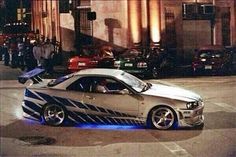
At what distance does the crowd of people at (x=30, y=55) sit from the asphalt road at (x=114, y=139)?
7.37 meters

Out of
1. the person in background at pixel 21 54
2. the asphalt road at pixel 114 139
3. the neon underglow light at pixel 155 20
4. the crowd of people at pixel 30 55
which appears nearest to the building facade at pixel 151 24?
the neon underglow light at pixel 155 20

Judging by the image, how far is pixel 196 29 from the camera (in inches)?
1071

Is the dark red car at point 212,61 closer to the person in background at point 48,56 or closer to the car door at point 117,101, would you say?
the person in background at point 48,56

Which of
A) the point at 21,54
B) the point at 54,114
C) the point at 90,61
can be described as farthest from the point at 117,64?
the point at 54,114

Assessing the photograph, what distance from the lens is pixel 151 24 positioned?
26297 millimetres

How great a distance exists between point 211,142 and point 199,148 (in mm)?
518

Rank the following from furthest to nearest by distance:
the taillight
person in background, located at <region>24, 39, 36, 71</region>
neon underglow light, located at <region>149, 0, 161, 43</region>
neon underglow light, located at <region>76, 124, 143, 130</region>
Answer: neon underglow light, located at <region>149, 0, 161, 43</region>
person in background, located at <region>24, 39, 36, 71</region>
the taillight
neon underglow light, located at <region>76, 124, 143, 130</region>

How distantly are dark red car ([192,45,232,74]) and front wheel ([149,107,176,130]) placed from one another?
36.6 ft

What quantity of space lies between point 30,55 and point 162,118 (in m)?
12.7

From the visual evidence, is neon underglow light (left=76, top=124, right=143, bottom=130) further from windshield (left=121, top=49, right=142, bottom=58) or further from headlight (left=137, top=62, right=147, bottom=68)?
windshield (left=121, top=49, right=142, bottom=58)

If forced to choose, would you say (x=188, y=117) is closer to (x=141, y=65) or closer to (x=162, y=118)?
(x=162, y=118)

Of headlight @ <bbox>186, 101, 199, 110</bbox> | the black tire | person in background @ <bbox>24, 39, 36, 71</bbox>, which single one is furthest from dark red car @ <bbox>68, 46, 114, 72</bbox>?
headlight @ <bbox>186, 101, 199, 110</bbox>

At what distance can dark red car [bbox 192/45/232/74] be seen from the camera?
2011 cm

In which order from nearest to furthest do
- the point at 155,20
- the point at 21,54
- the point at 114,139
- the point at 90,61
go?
the point at 114,139
the point at 90,61
the point at 21,54
the point at 155,20
